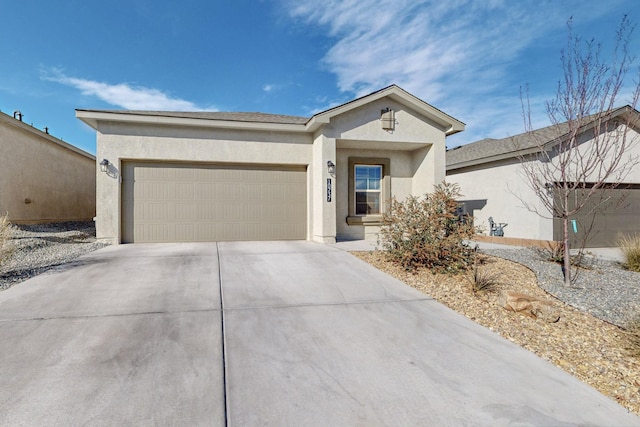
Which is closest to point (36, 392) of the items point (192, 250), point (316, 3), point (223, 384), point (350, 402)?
point (223, 384)

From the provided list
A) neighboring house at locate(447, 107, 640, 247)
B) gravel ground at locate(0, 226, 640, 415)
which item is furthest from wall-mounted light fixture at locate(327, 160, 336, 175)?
neighboring house at locate(447, 107, 640, 247)

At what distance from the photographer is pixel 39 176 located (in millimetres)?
12867

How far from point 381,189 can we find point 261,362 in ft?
29.7

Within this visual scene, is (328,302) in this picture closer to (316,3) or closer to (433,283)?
(433,283)

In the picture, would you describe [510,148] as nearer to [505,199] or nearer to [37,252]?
[505,199]

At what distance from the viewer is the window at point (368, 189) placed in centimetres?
1116

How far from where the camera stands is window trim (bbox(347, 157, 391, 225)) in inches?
430

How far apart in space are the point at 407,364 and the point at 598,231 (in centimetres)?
1206

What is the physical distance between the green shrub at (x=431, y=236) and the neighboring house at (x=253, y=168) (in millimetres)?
3006

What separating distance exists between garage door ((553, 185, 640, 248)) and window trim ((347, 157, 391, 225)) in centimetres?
603

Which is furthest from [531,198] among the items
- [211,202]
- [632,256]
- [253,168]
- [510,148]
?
[211,202]

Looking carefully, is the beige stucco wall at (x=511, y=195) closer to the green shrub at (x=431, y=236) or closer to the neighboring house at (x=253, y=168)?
the neighboring house at (x=253, y=168)

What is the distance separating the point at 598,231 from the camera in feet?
36.0

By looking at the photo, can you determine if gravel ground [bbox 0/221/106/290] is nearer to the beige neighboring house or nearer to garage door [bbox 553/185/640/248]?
the beige neighboring house
